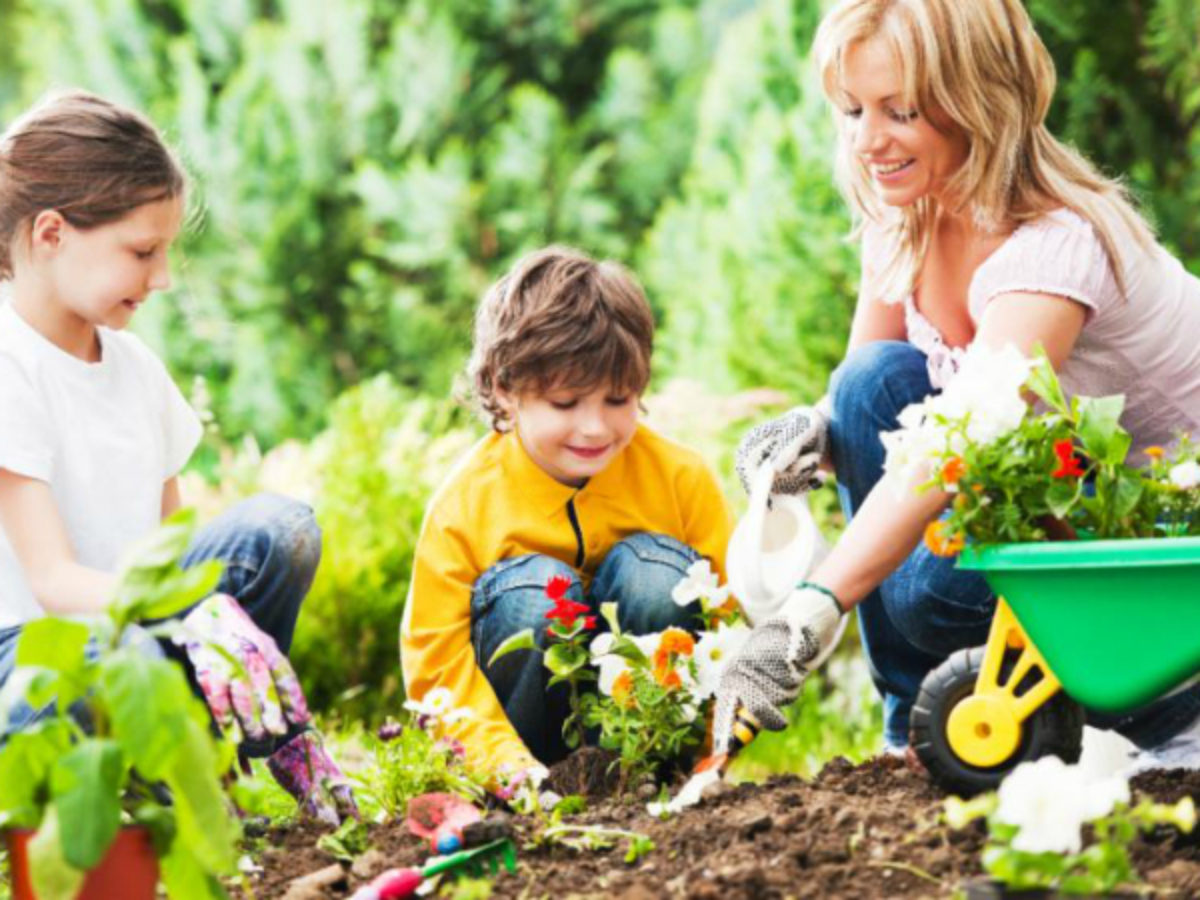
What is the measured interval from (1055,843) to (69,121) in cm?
204

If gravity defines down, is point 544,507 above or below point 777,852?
above

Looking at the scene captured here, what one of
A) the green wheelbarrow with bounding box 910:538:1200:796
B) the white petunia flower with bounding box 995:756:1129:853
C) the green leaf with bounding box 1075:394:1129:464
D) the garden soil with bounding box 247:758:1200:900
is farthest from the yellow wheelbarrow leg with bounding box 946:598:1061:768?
the white petunia flower with bounding box 995:756:1129:853

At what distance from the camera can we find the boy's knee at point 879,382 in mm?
2926

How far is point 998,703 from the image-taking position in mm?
2205

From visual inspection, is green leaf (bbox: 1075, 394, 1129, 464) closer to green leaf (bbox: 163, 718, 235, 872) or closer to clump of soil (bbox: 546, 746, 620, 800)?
clump of soil (bbox: 546, 746, 620, 800)

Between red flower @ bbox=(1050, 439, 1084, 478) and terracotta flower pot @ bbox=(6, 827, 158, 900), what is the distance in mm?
1206

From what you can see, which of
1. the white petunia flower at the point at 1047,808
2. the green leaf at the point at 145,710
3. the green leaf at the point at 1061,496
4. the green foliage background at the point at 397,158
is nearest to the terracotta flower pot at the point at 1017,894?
the white petunia flower at the point at 1047,808

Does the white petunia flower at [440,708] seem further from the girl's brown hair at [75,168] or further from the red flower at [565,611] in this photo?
the girl's brown hair at [75,168]

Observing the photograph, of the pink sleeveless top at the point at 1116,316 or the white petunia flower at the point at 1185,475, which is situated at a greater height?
the pink sleeveless top at the point at 1116,316

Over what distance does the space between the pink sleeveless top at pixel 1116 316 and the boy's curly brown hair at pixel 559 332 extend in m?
0.55

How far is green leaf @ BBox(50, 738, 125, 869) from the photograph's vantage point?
165 centimetres

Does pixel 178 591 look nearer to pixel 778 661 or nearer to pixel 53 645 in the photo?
pixel 53 645

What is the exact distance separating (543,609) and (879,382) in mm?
731

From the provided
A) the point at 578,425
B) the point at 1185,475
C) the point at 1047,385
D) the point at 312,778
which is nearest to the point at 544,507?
the point at 578,425
